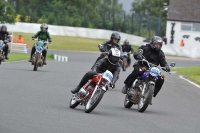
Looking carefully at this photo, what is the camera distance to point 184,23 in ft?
273

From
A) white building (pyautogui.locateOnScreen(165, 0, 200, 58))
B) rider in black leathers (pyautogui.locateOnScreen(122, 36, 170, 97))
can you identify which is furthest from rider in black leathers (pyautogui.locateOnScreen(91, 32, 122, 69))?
white building (pyautogui.locateOnScreen(165, 0, 200, 58))

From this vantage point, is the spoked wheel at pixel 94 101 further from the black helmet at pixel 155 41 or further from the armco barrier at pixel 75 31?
the armco barrier at pixel 75 31

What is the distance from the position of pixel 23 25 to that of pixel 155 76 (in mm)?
65128

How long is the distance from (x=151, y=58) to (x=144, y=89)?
1045mm

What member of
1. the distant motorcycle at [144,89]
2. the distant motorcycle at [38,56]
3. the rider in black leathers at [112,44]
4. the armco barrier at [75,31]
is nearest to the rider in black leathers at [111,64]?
the distant motorcycle at [144,89]

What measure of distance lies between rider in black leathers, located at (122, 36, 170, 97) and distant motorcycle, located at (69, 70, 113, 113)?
172cm

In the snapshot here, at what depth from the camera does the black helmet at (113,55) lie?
14.6 meters

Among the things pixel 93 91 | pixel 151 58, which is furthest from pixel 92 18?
pixel 93 91

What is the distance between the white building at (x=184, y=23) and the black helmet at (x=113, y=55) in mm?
66475

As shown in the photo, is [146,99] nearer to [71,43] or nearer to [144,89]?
[144,89]

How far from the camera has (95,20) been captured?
279ft

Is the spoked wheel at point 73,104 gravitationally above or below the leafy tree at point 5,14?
below

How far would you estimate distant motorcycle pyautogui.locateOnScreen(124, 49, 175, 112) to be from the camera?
14923 mm

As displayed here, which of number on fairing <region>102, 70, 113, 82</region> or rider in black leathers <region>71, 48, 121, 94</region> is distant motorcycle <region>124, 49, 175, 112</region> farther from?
number on fairing <region>102, 70, 113, 82</region>
